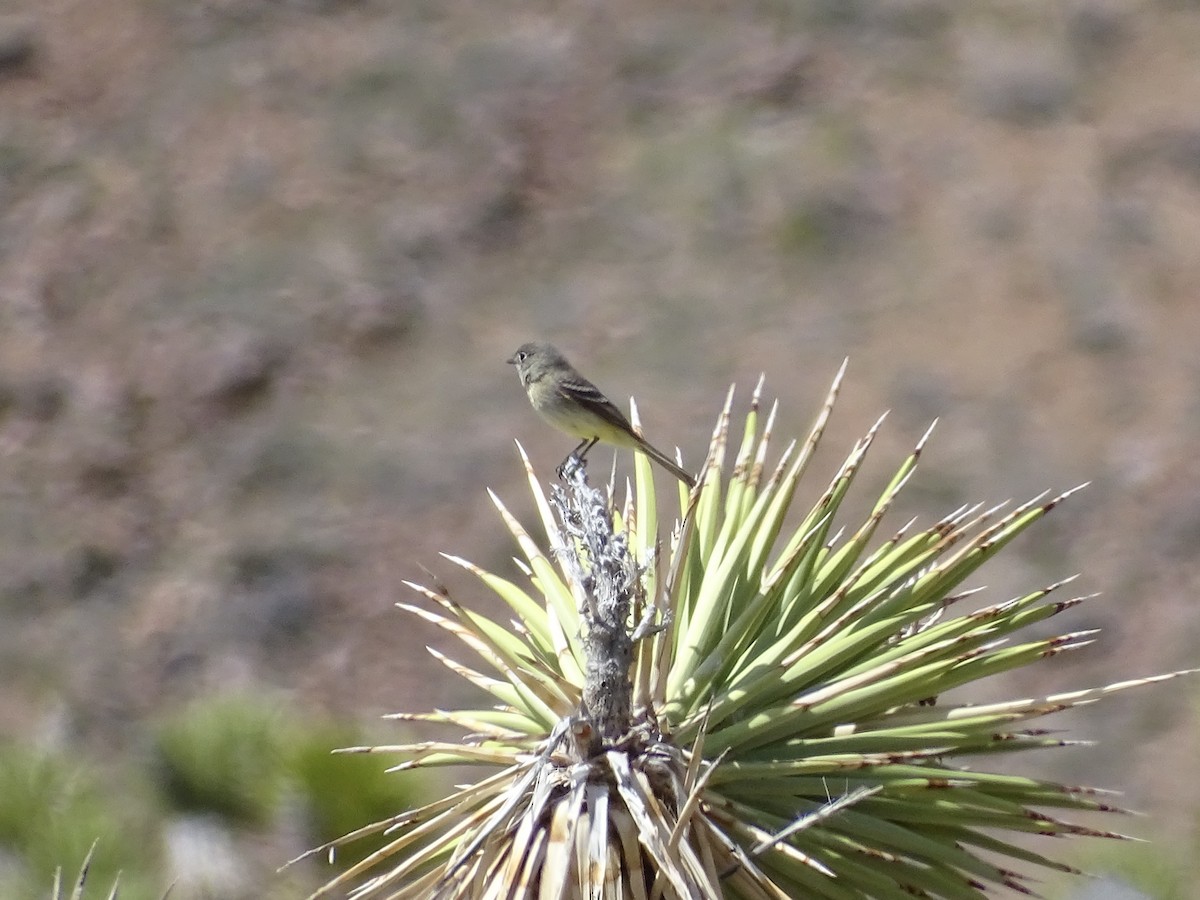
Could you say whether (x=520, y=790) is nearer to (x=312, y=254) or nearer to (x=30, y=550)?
(x=30, y=550)

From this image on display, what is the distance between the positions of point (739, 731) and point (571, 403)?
331 cm

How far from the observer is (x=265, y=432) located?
21.1 meters

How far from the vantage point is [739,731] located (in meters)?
4.34

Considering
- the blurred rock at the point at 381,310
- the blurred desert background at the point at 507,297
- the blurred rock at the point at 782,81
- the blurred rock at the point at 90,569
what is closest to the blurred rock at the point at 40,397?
the blurred desert background at the point at 507,297

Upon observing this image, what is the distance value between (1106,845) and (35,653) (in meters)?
13.1

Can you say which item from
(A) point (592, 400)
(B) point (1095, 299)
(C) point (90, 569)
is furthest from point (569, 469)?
(B) point (1095, 299)

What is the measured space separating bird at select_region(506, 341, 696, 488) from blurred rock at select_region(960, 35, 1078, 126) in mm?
16777

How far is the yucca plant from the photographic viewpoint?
4008 mm

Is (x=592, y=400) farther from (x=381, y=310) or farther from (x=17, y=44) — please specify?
(x=17, y=44)

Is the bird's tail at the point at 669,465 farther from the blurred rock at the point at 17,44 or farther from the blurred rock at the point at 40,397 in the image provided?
the blurred rock at the point at 17,44

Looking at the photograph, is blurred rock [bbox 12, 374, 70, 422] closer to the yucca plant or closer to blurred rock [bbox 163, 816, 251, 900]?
blurred rock [bbox 163, 816, 251, 900]

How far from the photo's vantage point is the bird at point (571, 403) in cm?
718

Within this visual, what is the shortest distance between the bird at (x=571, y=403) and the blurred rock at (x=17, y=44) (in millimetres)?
18189

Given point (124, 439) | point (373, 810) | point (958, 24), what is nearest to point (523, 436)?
point (124, 439)
